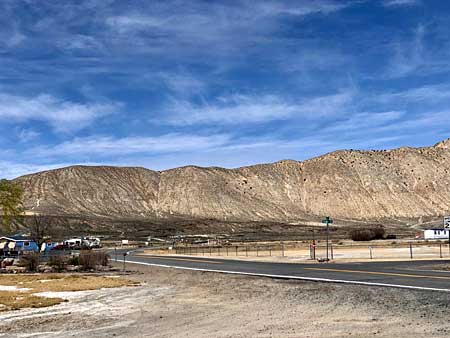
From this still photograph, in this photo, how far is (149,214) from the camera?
15100cm

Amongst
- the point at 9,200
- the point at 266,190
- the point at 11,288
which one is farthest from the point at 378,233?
the point at 11,288

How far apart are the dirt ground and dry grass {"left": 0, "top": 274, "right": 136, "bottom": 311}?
1.15 m

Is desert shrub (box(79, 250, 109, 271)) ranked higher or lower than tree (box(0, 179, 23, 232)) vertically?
lower

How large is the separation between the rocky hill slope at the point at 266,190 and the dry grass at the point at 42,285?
10823 cm

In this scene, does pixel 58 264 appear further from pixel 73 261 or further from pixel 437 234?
pixel 437 234

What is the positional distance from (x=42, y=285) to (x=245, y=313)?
15160 millimetres

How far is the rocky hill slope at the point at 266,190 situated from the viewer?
500ft

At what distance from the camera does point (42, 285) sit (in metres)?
29.8

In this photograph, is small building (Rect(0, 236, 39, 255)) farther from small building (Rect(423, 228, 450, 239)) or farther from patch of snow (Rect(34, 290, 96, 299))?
small building (Rect(423, 228, 450, 239))

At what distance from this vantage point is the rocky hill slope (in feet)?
500

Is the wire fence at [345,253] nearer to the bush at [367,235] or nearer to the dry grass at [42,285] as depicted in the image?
the dry grass at [42,285]

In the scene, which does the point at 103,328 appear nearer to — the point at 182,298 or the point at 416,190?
the point at 182,298

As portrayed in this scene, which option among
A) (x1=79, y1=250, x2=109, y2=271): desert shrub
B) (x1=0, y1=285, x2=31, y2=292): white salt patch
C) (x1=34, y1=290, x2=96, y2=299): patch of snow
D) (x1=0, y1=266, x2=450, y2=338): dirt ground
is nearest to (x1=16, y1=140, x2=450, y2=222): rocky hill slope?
(x1=79, y1=250, x2=109, y2=271): desert shrub

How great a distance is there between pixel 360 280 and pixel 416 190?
146 metres
